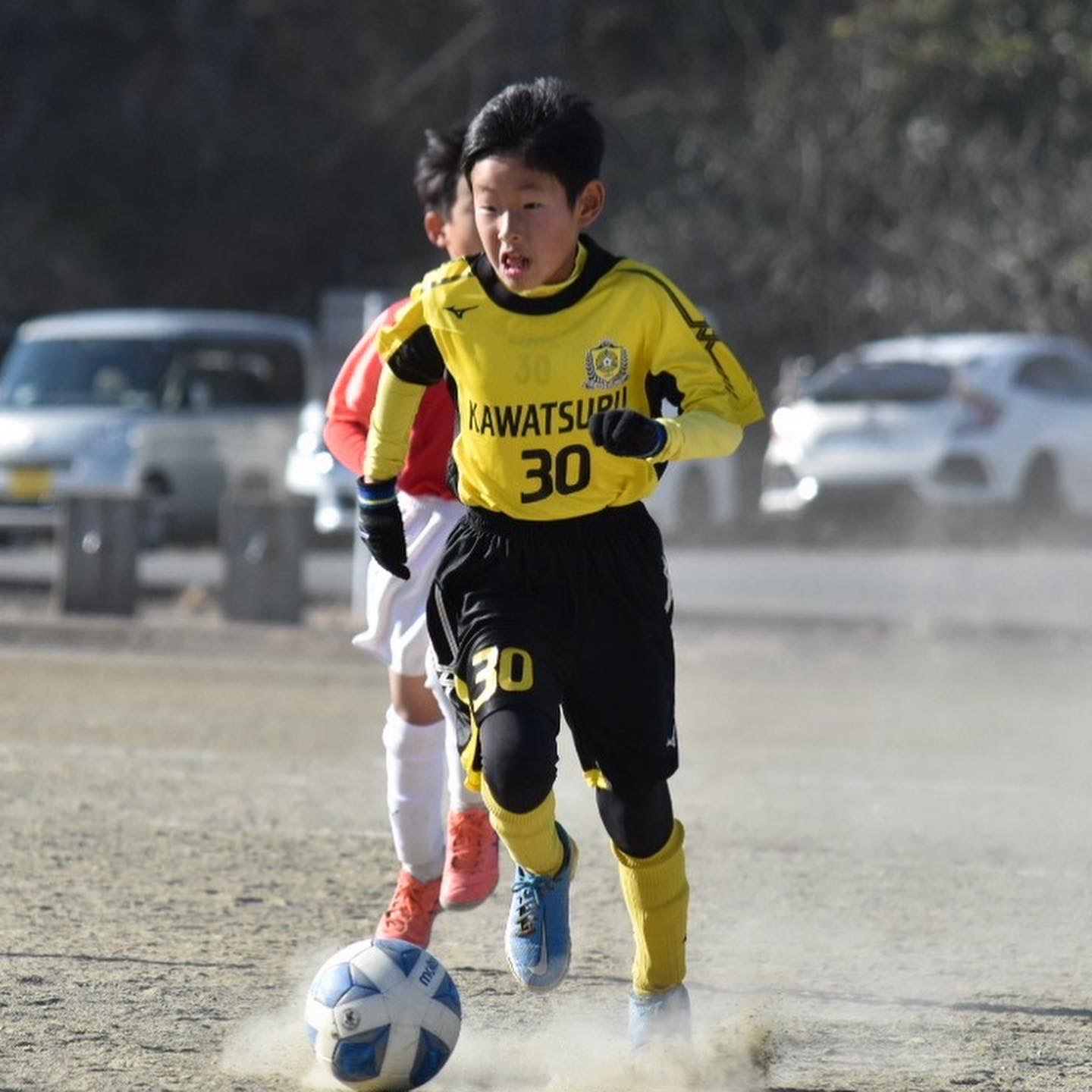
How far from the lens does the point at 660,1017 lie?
15.3 ft

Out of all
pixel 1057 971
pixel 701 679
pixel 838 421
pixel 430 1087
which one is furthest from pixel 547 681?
pixel 838 421

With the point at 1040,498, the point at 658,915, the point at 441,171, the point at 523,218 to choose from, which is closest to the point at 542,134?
the point at 523,218

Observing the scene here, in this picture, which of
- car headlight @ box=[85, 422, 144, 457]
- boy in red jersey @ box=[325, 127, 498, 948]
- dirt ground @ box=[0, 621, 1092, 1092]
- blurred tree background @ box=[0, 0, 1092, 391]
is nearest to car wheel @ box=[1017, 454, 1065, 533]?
blurred tree background @ box=[0, 0, 1092, 391]

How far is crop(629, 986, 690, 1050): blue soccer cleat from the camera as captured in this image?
4652 millimetres

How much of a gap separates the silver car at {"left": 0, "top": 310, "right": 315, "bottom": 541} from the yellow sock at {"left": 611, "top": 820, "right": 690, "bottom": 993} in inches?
509

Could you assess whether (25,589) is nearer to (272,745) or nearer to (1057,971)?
(272,745)

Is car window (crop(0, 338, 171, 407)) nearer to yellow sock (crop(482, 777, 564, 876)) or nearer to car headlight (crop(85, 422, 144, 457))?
car headlight (crop(85, 422, 144, 457))

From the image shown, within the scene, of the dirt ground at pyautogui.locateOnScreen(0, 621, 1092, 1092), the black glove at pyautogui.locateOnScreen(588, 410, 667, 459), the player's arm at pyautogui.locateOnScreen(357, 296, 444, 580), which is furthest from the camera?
the player's arm at pyautogui.locateOnScreen(357, 296, 444, 580)

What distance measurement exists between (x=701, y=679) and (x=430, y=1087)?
26.8 ft

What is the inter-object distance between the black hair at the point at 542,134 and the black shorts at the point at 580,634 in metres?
0.64

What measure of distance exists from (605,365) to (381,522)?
583 mm

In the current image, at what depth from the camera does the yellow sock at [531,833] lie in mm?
4645


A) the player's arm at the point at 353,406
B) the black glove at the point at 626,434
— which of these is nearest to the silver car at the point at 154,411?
the player's arm at the point at 353,406

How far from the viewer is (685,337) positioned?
15.2ft
